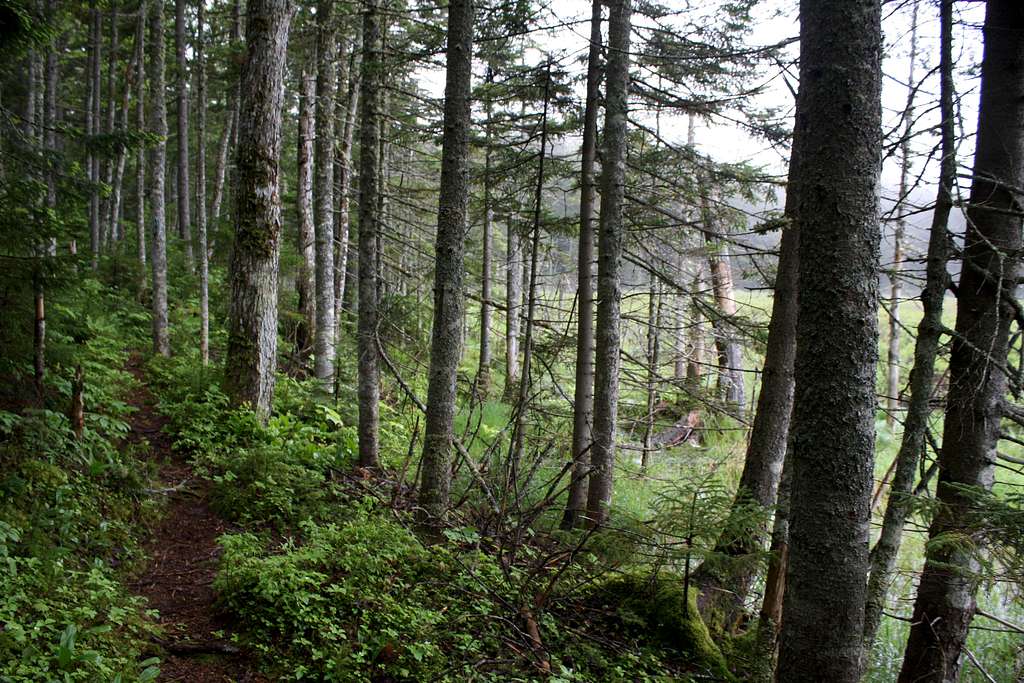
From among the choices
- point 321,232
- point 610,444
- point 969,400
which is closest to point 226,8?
point 321,232

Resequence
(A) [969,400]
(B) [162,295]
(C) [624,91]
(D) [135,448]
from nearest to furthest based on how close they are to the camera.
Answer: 1. (A) [969,400]
2. (D) [135,448]
3. (C) [624,91]
4. (B) [162,295]

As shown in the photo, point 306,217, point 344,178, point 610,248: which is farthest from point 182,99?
point 610,248

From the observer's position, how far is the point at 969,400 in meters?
4.61

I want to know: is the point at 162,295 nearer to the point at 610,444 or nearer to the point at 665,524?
the point at 610,444

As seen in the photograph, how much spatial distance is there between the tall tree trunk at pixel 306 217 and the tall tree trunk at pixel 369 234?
4055 mm

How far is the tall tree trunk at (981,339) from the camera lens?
448cm

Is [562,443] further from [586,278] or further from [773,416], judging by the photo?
[773,416]

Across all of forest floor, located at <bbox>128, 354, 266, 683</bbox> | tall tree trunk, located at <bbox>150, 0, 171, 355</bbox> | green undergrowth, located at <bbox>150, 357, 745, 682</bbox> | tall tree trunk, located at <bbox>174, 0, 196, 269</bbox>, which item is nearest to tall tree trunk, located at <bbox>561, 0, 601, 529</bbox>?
green undergrowth, located at <bbox>150, 357, 745, 682</bbox>

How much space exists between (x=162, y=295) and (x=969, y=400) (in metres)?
12.4

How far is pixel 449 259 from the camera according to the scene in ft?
19.4

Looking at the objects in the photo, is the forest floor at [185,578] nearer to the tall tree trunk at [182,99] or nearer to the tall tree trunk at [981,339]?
the tall tree trunk at [981,339]

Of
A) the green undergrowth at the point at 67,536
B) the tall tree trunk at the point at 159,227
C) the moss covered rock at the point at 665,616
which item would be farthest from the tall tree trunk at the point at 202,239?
the moss covered rock at the point at 665,616

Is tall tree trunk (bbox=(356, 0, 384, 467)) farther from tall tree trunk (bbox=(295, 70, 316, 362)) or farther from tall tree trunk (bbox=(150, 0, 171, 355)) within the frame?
tall tree trunk (bbox=(150, 0, 171, 355))

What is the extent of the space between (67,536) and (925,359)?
665cm
